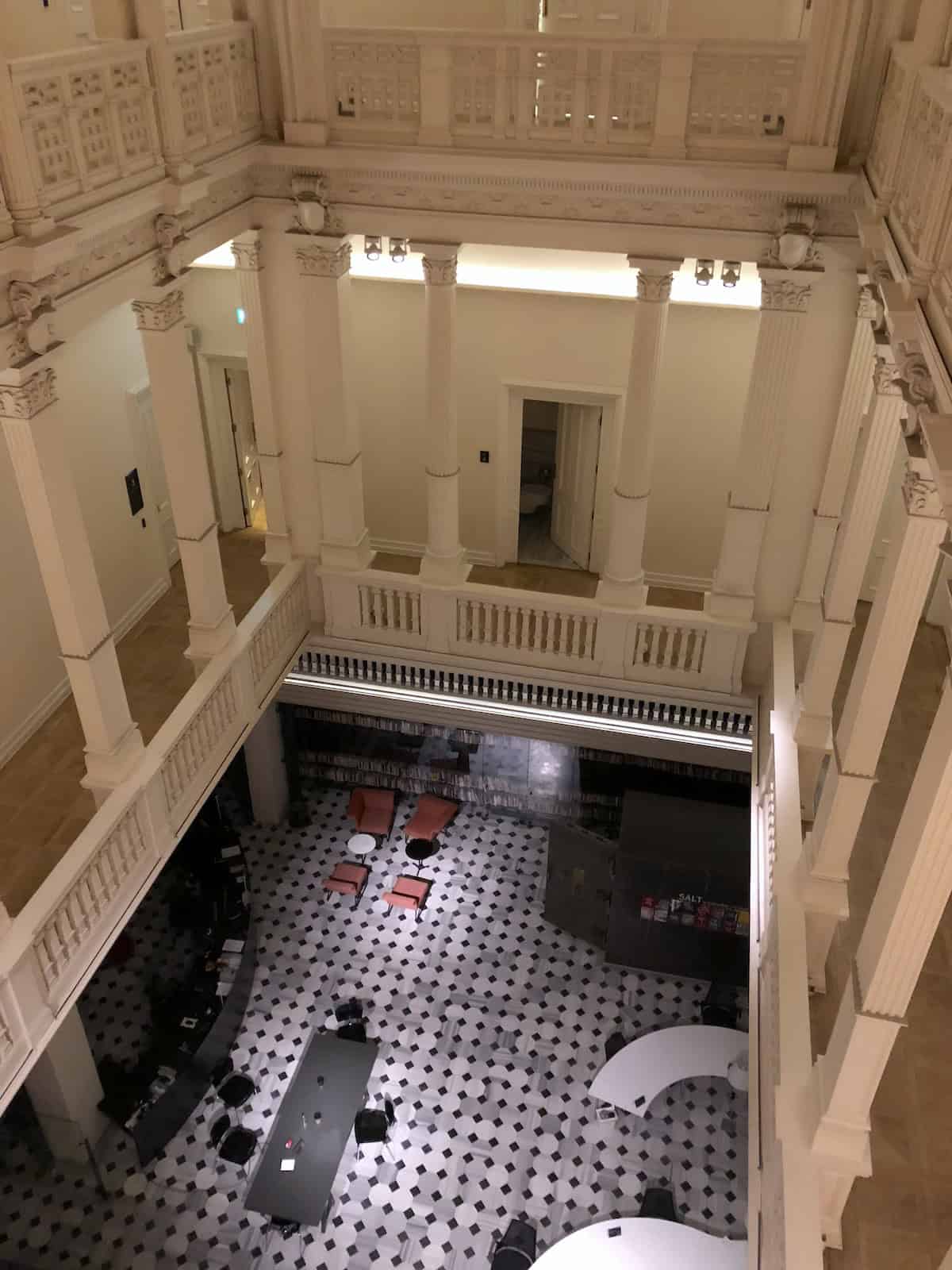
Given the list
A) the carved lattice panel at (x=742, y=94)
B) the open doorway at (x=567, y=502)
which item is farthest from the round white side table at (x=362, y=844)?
the carved lattice panel at (x=742, y=94)

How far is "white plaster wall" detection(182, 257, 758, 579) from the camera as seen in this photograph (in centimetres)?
1120

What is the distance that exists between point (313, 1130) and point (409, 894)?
2910 mm

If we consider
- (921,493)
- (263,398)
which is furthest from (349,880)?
(921,493)

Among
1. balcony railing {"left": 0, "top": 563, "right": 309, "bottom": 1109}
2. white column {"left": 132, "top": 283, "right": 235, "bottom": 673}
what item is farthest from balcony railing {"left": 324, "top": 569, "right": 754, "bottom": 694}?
white column {"left": 132, "top": 283, "right": 235, "bottom": 673}

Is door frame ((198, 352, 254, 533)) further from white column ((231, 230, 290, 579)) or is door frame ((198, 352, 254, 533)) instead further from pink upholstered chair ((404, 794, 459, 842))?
pink upholstered chair ((404, 794, 459, 842))

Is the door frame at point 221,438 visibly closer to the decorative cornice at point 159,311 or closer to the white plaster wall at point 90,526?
the white plaster wall at point 90,526

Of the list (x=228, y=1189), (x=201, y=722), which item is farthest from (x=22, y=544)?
(x=228, y=1189)

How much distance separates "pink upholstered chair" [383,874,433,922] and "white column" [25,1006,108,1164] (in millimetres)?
3611

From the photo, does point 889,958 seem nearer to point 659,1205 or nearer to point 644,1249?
point 644,1249

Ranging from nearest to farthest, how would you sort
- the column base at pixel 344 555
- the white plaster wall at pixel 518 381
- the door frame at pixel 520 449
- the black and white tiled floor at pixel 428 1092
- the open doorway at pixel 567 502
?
the black and white tiled floor at pixel 428 1092, the column base at pixel 344 555, the white plaster wall at pixel 518 381, the door frame at pixel 520 449, the open doorway at pixel 567 502

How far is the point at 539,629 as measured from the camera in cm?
1026

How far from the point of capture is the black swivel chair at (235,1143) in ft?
31.0

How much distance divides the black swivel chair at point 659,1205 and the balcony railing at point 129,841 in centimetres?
538

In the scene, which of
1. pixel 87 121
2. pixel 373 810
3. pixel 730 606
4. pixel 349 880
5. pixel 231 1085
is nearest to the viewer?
pixel 87 121
